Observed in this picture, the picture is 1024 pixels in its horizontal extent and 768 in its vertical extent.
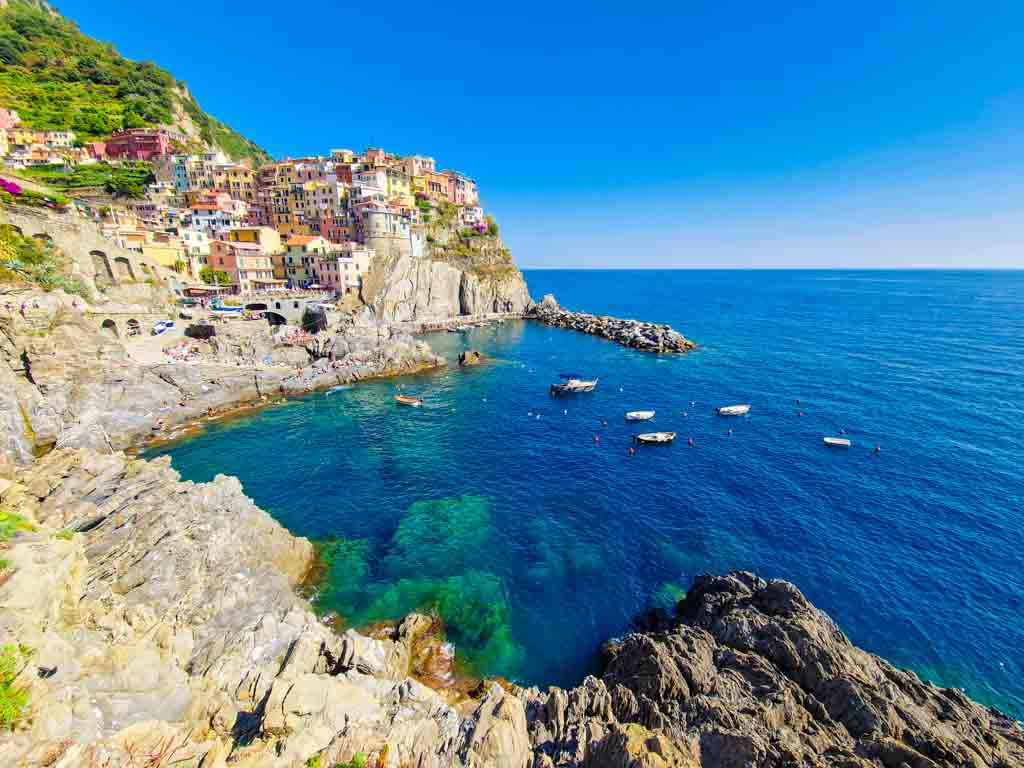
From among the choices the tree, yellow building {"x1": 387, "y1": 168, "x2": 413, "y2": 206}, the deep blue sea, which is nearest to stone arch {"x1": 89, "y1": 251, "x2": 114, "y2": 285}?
the tree

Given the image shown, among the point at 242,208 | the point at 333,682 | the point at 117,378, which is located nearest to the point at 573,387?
the point at 333,682

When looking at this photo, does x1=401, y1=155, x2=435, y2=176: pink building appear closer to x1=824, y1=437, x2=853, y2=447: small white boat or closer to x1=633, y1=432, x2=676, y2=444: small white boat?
x1=633, y1=432, x2=676, y2=444: small white boat

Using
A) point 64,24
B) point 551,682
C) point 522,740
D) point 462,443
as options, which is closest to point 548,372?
point 462,443

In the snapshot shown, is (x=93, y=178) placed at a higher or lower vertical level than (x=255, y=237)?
higher

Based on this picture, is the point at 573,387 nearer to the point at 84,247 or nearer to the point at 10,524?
the point at 10,524

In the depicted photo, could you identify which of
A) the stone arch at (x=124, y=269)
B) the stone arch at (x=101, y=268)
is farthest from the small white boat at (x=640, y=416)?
the stone arch at (x=124, y=269)
